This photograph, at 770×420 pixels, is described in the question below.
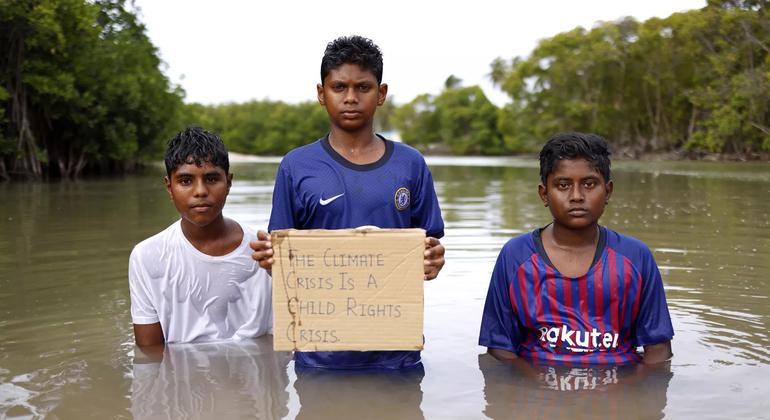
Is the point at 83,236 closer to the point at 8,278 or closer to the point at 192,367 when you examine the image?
the point at 8,278

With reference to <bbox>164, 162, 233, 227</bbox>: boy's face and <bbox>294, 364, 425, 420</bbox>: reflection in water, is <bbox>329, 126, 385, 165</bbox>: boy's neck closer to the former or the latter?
<bbox>164, 162, 233, 227</bbox>: boy's face

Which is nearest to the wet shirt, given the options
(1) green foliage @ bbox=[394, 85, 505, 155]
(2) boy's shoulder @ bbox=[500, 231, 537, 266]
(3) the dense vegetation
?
(2) boy's shoulder @ bbox=[500, 231, 537, 266]

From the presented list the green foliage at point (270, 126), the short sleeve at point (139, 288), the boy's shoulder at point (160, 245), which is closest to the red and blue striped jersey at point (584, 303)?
the boy's shoulder at point (160, 245)

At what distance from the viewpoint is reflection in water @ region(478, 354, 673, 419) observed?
355 centimetres

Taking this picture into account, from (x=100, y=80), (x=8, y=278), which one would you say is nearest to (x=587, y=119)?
(x=100, y=80)

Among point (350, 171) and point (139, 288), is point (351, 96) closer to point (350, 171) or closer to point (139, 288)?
point (350, 171)

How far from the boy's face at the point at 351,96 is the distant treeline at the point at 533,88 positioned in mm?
1519

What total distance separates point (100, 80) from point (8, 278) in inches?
929

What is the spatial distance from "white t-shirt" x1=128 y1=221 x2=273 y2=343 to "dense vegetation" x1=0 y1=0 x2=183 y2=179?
64.8ft

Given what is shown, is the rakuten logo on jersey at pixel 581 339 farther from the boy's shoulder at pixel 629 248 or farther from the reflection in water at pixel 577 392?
the boy's shoulder at pixel 629 248

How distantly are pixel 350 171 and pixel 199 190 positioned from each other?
3.18 ft

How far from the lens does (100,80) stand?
29188mm

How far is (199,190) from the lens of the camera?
13.2 ft

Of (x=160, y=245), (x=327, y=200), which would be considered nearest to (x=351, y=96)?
(x=327, y=200)
